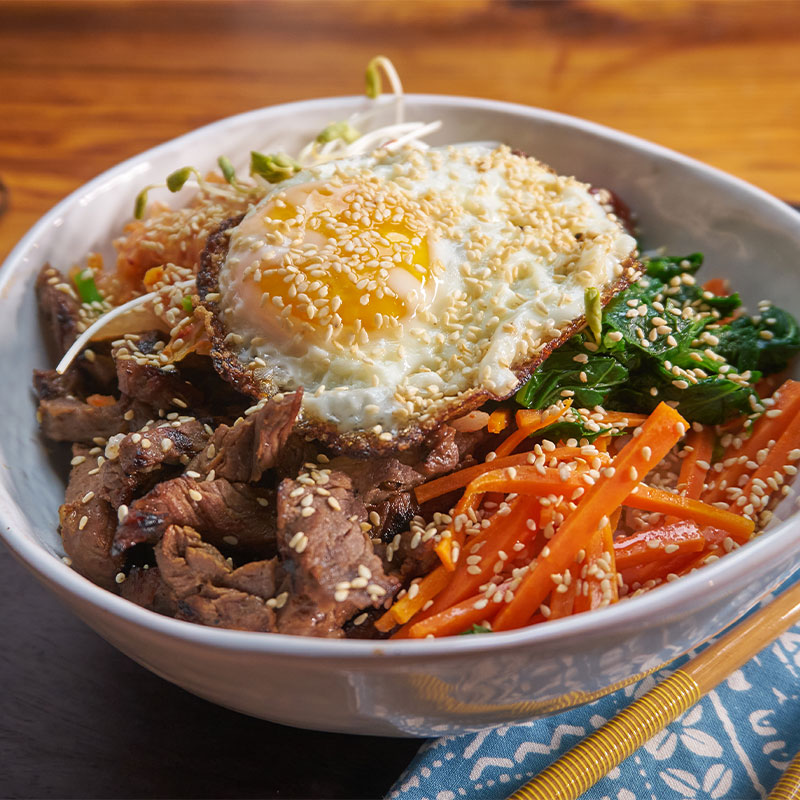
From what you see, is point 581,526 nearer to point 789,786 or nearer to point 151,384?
point 789,786

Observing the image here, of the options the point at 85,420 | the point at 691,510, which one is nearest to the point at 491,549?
the point at 691,510

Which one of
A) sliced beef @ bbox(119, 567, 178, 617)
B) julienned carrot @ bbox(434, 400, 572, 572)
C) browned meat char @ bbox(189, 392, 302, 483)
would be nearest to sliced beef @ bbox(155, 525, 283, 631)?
sliced beef @ bbox(119, 567, 178, 617)

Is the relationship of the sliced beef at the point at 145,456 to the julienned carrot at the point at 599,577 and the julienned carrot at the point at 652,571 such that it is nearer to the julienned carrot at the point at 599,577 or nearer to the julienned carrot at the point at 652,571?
the julienned carrot at the point at 599,577

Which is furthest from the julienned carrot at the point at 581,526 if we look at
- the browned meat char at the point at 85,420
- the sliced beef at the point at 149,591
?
the browned meat char at the point at 85,420

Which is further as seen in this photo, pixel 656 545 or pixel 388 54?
pixel 388 54

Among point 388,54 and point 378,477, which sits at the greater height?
point 388,54

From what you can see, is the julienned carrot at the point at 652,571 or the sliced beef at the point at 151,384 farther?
the sliced beef at the point at 151,384

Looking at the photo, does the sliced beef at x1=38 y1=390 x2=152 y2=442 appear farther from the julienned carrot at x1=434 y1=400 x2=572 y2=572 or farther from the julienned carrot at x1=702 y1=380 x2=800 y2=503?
the julienned carrot at x1=702 y1=380 x2=800 y2=503
